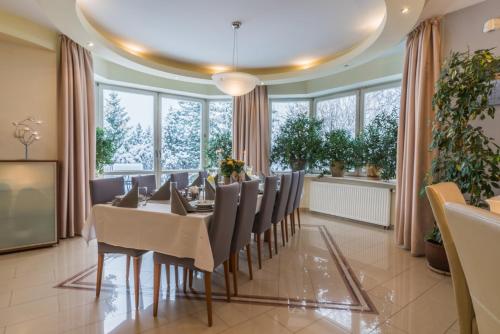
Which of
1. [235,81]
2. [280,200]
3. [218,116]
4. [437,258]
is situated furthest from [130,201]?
[218,116]

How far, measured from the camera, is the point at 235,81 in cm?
351

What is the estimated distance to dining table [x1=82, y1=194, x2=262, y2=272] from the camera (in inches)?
79.1

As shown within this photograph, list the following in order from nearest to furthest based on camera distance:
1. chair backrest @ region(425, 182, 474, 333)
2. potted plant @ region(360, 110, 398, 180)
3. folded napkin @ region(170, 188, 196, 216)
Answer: chair backrest @ region(425, 182, 474, 333) → folded napkin @ region(170, 188, 196, 216) → potted plant @ region(360, 110, 398, 180)

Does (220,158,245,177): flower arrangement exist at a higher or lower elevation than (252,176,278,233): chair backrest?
higher

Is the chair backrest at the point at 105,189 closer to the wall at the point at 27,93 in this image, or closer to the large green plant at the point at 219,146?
the wall at the point at 27,93

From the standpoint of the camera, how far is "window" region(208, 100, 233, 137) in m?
6.50

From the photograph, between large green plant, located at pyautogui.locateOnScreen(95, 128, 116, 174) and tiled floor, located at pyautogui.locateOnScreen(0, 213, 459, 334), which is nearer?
tiled floor, located at pyautogui.locateOnScreen(0, 213, 459, 334)

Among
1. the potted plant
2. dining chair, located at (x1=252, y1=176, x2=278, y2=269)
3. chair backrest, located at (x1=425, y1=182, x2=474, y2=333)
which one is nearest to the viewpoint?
chair backrest, located at (x1=425, y1=182, x2=474, y2=333)

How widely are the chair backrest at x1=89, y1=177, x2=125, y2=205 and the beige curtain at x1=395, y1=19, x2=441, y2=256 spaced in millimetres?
3341

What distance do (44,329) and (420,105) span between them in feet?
13.6

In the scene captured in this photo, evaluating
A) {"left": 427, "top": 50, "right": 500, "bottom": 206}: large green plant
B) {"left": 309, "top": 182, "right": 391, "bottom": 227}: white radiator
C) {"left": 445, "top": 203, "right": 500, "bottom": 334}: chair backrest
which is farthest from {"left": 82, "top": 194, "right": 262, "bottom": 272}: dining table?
{"left": 309, "top": 182, "right": 391, "bottom": 227}: white radiator

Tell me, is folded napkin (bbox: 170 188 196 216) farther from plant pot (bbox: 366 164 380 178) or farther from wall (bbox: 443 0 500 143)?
plant pot (bbox: 366 164 380 178)

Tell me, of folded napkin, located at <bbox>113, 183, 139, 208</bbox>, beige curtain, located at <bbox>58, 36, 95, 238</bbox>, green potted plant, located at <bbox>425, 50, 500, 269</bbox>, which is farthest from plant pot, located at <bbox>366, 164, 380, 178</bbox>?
beige curtain, located at <bbox>58, 36, 95, 238</bbox>

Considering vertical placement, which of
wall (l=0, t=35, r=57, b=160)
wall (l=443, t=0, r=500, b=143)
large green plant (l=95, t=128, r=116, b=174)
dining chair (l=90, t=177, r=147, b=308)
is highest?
wall (l=443, t=0, r=500, b=143)
